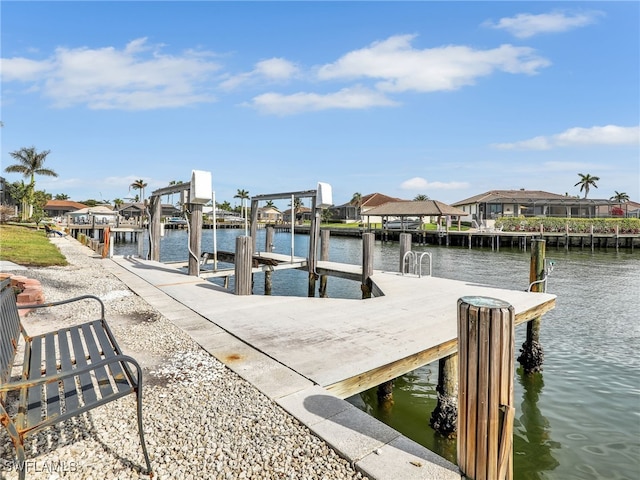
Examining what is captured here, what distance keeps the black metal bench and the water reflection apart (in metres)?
4.71

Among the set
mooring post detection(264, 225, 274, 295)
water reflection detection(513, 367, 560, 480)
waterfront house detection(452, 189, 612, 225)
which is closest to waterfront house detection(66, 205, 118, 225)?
mooring post detection(264, 225, 274, 295)

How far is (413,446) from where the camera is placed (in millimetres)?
2854

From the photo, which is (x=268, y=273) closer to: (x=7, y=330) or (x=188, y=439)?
(x=7, y=330)

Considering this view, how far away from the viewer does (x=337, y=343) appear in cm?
512

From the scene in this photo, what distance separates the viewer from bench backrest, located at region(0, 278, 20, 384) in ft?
9.62

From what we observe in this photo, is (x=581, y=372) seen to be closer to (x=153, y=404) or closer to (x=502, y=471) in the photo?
(x=502, y=471)

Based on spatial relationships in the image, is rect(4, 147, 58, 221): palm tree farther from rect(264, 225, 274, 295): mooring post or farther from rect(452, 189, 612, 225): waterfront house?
rect(452, 189, 612, 225): waterfront house

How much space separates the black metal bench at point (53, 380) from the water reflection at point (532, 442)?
4711mm

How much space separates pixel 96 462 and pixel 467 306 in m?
2.89

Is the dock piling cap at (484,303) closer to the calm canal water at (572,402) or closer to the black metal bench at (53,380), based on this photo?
the black metal bench at (53,380)

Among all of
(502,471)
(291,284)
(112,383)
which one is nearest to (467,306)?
(502,471)

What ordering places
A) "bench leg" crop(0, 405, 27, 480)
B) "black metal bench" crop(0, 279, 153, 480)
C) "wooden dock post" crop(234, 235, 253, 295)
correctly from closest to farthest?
"bench leg" crop(0, 405, 27, 480) < "black metal bench" crop(0, 279, 153, 480) < "wooden dock post" crop(234, 235, 253, 295)

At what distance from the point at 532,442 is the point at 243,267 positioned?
6.17 m

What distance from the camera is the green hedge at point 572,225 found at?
1527 inches
